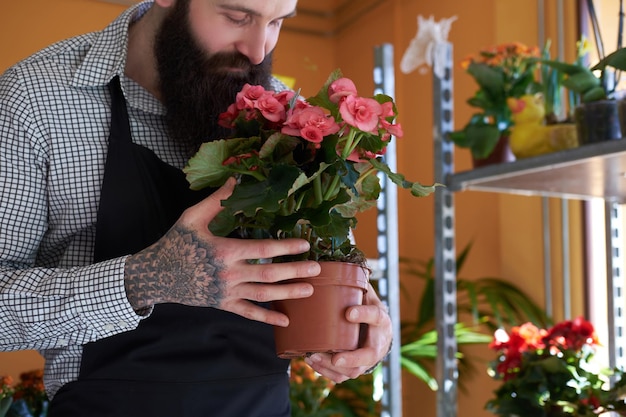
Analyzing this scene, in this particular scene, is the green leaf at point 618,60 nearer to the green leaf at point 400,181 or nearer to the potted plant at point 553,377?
the green leaf at point 400,181

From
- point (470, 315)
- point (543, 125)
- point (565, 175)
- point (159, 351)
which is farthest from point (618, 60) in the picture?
point (470, 315)

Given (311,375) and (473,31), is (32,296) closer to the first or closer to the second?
(311,375)

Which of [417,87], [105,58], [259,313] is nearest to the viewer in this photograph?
[259,313]

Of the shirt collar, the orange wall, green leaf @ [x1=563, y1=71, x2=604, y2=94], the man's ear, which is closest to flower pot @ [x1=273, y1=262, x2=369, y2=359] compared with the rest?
the shirt collar

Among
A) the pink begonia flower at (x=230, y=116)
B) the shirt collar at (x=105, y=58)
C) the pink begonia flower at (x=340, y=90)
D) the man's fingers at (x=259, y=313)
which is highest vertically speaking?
the shirt collar at (x=105, y=58)

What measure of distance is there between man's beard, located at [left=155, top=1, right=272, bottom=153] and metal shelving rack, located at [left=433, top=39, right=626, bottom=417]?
2.41 ft

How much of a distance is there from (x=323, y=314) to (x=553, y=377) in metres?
1.18

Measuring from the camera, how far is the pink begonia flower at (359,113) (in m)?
1.17

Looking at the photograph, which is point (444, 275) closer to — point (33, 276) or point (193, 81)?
point (193, 81)

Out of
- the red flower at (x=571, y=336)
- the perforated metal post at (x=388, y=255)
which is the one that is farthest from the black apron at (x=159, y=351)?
the red flower at (x=571, y=336)

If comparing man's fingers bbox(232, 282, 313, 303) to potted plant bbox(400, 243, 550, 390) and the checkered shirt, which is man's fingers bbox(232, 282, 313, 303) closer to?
the checkered shirt

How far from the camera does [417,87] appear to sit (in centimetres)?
473

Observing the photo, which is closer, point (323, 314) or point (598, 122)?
point (323, 314)

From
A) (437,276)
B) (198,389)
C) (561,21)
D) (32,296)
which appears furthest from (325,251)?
(561,21)
